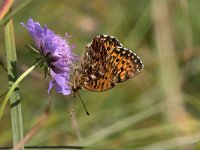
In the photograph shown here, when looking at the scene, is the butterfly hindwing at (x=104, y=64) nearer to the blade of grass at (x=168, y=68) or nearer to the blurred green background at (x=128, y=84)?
the blurred green background at (x=128, y=84)

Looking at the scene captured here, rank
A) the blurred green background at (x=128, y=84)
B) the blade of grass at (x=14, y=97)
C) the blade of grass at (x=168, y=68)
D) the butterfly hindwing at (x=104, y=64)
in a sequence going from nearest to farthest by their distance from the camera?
the blade of grass at (x=14, y=97) → the butterfly hindwing at (x=104, y=64) → the blurred green background at (x=128, y=84) → the blade of grass at (x=168, y=68)

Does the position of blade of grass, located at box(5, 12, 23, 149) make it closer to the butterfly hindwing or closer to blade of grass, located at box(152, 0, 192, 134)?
the butterfly hindwing

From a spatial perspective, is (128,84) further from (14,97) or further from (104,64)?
(14,97)

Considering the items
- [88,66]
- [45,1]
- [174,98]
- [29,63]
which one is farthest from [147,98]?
[88,66]

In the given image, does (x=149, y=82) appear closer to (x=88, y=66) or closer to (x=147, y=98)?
(x=147, y=98)

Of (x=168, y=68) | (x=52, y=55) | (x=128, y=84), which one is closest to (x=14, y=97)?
(x=52, y=55)

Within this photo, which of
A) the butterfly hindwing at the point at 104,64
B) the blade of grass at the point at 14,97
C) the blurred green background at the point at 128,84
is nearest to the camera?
the blade of grass at the point at 14,97

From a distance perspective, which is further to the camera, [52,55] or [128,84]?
[128,84]

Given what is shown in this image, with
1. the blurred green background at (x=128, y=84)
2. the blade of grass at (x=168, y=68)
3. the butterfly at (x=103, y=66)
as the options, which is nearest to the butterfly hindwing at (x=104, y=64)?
the butterfly at (x=103, y=66)
